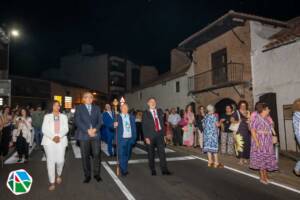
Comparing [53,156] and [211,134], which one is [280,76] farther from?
[53,156]

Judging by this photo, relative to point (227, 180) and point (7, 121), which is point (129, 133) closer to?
point (227, 180)

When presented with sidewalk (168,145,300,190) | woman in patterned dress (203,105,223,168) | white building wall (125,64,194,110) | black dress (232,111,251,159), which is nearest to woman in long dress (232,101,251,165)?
black dress (232,111,251,159)

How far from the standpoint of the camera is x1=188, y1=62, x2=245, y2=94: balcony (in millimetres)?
15984

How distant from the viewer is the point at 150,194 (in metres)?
5.53

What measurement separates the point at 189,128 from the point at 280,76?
15.7 feet

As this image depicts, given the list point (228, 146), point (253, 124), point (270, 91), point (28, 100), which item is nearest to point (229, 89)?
point (270, 91)

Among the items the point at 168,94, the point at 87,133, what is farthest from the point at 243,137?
the point at 168,94

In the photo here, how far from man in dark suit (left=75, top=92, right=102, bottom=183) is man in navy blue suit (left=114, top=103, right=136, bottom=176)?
83 cm

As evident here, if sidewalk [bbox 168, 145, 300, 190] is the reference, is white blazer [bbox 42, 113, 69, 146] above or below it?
above

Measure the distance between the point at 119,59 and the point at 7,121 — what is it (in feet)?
145

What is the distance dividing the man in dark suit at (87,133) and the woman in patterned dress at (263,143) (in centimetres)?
367

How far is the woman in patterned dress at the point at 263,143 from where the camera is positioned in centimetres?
624

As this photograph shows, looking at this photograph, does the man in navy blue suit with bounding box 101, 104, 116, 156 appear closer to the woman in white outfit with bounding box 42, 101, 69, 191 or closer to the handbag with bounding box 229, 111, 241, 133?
the woman in white outfit with bounding box 42, 101, 69, 191

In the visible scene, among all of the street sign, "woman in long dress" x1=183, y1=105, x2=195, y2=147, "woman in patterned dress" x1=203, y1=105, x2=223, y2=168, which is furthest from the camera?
the street sign
